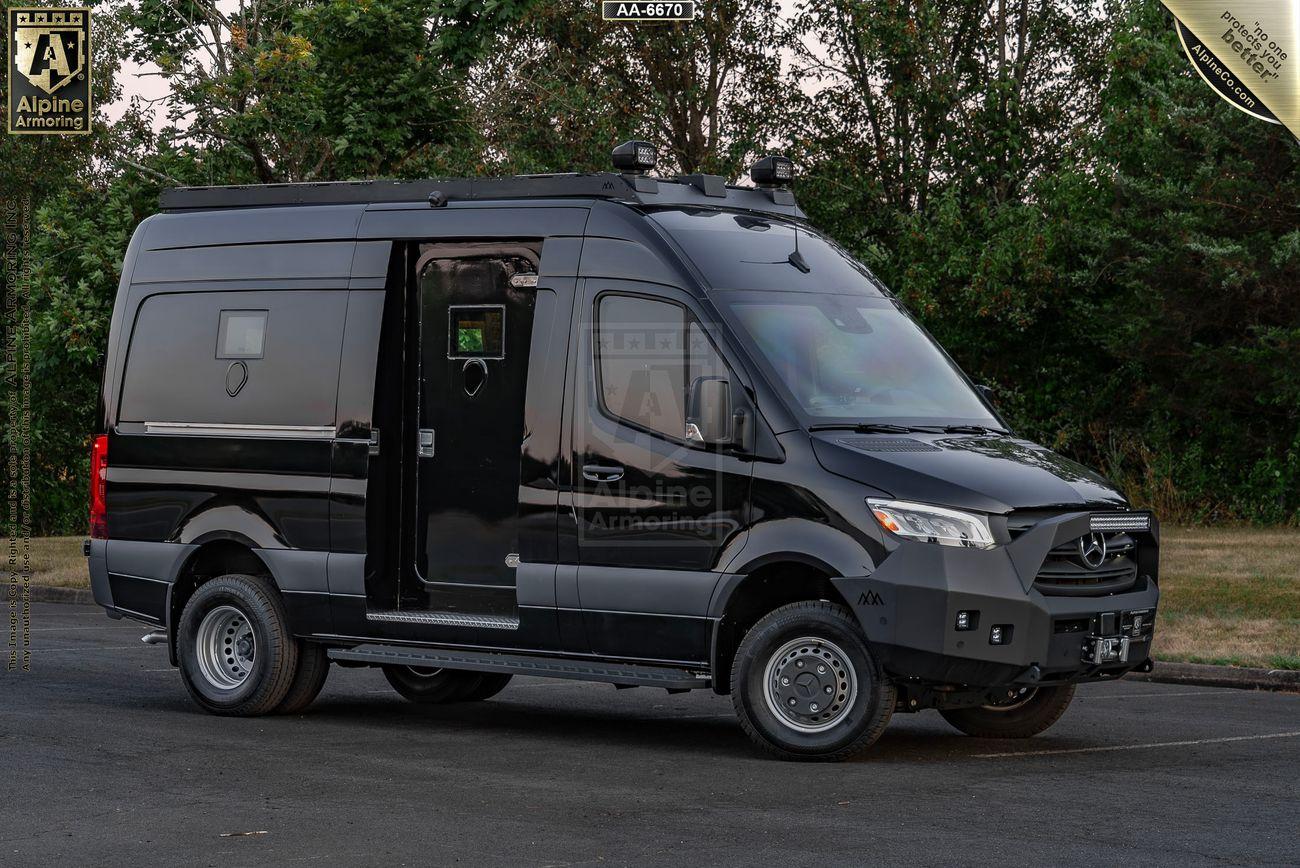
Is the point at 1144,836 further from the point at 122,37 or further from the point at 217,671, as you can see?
the point at 122,37

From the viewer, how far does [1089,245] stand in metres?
28.8

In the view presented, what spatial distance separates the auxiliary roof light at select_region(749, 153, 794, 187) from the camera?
11.5 meters

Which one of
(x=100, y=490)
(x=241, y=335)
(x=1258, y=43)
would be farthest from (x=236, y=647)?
(x=1258, y=43)

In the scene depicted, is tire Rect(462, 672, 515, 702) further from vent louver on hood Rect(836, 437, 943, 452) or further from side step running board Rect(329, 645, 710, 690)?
vent louver on hood Rect(836, 437, 943, 452)

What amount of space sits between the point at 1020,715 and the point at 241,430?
4.81 metres

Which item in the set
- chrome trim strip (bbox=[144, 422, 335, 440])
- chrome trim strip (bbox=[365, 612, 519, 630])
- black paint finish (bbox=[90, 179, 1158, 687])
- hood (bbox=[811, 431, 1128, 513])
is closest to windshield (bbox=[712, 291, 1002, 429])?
black paint finish (bbox=[90, 179, 1158, 687])

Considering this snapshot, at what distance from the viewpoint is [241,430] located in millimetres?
11445

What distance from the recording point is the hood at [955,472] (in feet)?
29.9

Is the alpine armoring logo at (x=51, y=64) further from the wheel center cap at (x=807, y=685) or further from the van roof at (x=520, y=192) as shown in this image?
the wheel center cap at (x=807, y=685)

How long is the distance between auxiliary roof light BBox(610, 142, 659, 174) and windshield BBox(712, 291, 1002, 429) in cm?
109

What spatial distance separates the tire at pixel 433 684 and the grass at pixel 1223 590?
5186mm

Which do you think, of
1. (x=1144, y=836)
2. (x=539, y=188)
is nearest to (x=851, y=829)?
(x=1144, y=836)

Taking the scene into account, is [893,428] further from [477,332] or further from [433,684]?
[433,684]

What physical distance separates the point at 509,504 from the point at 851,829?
11.4 ft
